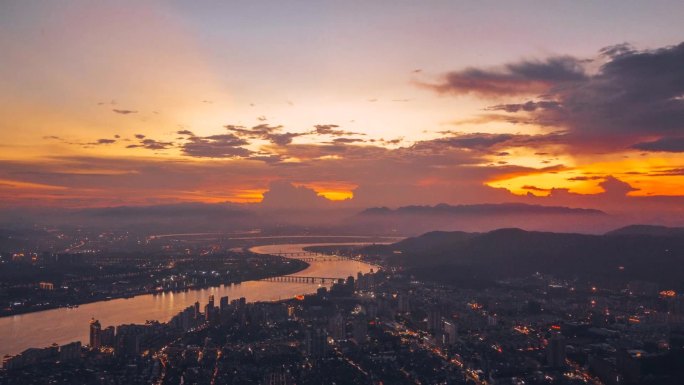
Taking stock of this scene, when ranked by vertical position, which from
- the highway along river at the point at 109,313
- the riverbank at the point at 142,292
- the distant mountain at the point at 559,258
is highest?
the distant mountain at the point at 559,258

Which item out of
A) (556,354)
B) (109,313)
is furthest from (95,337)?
(556,354)

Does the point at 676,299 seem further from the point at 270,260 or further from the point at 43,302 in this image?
the point at 270,260

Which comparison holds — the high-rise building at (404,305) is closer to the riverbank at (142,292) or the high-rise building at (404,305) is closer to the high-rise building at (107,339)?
the high-rise building at (107,339)

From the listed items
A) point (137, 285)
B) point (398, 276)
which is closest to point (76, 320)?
point (137, 285)

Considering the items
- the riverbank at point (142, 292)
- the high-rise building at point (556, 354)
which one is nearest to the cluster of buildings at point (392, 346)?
the high-rise building at point (556, 354)

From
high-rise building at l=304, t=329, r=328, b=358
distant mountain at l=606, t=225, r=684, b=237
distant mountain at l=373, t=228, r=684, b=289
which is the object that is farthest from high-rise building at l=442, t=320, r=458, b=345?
distant mountain at l=606, t=225, r=684, b=237

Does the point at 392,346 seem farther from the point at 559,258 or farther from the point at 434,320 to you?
the point at 559,258
